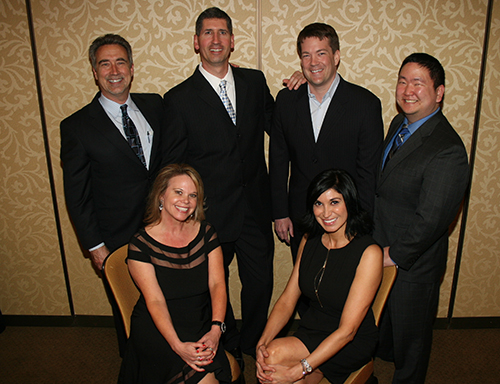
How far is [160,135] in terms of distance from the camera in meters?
2.55

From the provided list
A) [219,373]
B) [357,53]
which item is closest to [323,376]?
[219,373]

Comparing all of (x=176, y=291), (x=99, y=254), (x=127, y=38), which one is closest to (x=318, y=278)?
(x=176, y=291)

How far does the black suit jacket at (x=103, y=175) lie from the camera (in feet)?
7.86

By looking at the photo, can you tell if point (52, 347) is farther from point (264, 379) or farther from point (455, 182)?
point (455, 182)

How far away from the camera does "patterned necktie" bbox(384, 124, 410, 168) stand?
2285mm

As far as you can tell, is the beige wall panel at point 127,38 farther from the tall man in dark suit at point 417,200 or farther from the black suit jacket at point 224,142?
the tall man in dark suit at point 417,200

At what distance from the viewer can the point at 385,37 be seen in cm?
271

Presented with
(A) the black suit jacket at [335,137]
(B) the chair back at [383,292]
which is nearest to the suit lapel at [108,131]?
(A) the black suit jacket at [335,137]

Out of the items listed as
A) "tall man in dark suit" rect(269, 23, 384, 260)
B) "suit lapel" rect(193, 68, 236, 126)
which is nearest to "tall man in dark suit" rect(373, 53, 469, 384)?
"tall man in dark suit" rect(269, 23, 384, 260)

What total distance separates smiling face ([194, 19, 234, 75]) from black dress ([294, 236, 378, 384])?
1.22 m

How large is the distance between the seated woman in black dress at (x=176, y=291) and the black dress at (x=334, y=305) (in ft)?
1.52

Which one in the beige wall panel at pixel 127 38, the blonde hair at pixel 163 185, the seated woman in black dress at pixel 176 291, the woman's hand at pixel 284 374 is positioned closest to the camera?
the woman's hand at pixel 284 374

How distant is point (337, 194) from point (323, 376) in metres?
0.91

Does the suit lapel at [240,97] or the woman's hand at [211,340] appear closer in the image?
the woman's hand at [211,340]
